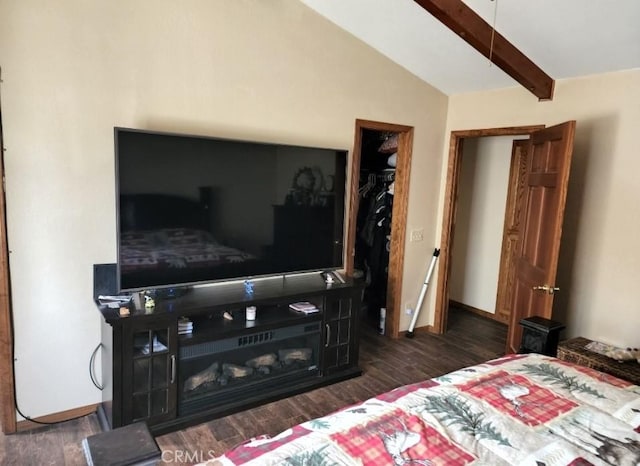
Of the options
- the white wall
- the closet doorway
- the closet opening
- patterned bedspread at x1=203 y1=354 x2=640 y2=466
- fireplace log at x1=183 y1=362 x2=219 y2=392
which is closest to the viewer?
patterned bedspread at x1=203 y1=354 x2=640 y2=466

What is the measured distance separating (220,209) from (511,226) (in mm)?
3268

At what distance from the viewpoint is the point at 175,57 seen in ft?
8.62

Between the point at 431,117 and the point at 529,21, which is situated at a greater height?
the point at 529,21

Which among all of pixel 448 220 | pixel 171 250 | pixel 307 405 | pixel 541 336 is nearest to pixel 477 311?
pixel 448 220

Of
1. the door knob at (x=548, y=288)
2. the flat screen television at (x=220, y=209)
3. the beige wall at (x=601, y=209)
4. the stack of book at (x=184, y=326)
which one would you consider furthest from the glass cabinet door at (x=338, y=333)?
the beige wall at (x=601, y=209)

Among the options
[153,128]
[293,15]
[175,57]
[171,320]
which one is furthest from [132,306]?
[293,15]

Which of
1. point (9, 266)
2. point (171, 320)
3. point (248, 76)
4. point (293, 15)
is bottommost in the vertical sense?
point (171, 320)

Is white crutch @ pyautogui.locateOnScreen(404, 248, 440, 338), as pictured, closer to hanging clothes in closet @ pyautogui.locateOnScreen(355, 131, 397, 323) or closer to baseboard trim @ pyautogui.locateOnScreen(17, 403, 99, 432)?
hanging clothes in closet @ pyautogui.locateOnScreen(355, 131, 397, 323)

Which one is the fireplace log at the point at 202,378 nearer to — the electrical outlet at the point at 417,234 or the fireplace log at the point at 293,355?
the fireplace log at the point at 293,355

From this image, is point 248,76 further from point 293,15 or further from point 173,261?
point 173,261

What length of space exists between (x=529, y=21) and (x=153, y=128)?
239cm

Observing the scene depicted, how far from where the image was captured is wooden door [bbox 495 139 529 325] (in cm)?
446

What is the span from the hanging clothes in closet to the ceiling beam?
1348 mm

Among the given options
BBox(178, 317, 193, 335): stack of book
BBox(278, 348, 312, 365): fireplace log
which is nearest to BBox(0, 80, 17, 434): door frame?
BBox(178, 317, 193, 335): stack of book
